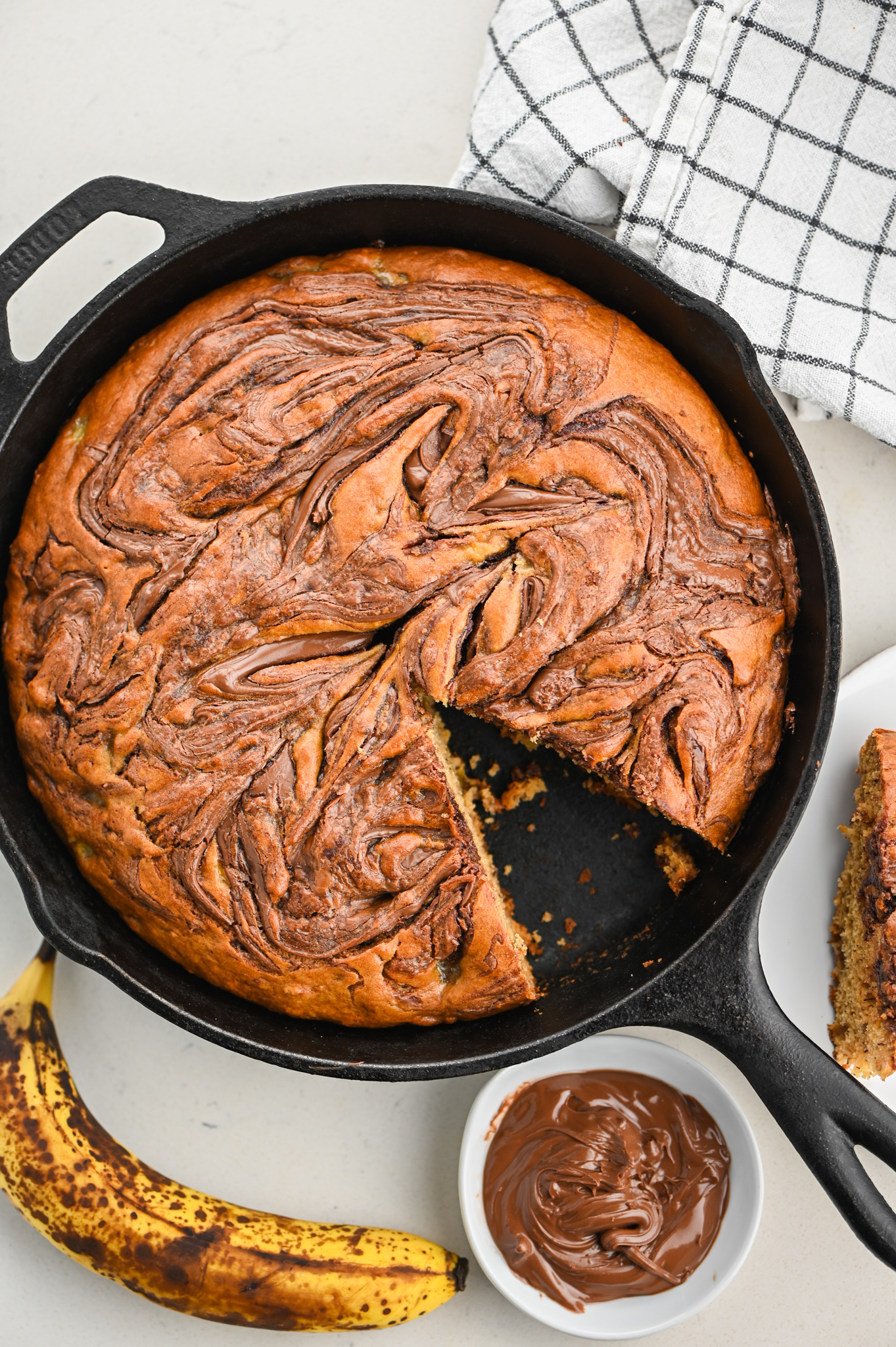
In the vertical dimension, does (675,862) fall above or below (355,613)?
below

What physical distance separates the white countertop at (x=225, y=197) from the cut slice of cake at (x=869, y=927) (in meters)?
0.50

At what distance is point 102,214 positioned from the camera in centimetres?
265

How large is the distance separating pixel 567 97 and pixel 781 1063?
123 inches

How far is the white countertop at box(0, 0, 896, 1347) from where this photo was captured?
10.9 ft

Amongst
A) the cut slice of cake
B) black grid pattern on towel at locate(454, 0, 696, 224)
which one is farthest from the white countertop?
the cut slice of cake

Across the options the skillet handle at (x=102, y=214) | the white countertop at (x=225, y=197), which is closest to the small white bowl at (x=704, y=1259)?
the white countertop at (x=225, y=197)

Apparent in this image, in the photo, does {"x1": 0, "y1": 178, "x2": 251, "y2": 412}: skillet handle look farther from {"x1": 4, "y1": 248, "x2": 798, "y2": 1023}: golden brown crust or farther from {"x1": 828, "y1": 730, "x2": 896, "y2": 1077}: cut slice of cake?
{"x1": 828, "y1": 730, "x2": 896, "y2": 1077}: cut slice of cake

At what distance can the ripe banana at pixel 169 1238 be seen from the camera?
2.97 metres

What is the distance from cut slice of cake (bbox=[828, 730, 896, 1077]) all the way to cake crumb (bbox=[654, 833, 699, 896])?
55cm

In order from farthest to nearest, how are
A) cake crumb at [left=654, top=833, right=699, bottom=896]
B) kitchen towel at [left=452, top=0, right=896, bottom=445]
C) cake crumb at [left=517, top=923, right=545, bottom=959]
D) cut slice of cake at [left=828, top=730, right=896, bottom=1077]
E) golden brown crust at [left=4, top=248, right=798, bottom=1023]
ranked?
cake crumb at [left=517, top=923, right=545, bottom=959], cake crumb at [left=654, top=833, right=699, bottom=896], kitchen towel at [left=452, top=0, right=896, bottom=445], cut slice of cake at [left=828, top=730, right=896, bottom=1077], golden brown crust at [left=4, top=248, right=798, bottom=1023]

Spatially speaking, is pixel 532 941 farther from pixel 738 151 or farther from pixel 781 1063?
pixel 738 151

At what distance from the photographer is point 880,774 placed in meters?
3.00

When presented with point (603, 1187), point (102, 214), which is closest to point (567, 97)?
point (102, 214)

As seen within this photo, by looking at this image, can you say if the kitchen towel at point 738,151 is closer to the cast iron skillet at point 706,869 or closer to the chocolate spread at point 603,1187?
the cast iron skillet at point 706,869
